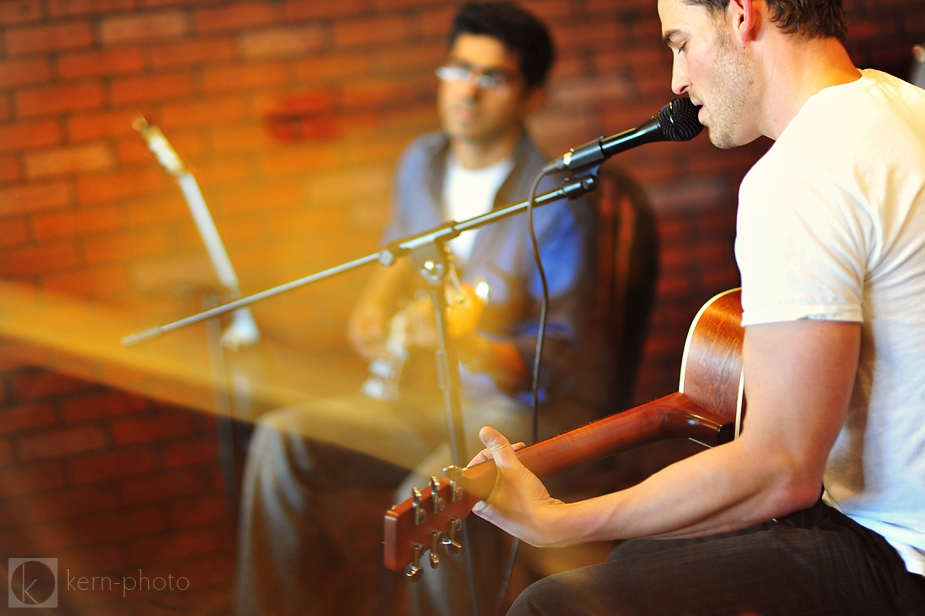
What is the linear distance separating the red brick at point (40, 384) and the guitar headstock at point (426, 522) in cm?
187

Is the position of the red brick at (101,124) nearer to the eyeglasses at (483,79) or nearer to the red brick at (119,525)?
the eyeglasses at (483,79)

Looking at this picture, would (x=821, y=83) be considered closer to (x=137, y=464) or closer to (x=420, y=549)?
(x=420, y=549)

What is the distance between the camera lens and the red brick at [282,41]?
2.23 m

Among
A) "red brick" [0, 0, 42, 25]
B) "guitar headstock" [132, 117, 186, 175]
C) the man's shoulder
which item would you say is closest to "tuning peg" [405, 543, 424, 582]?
the man's shoulder

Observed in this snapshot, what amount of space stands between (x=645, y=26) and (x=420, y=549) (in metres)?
2.09

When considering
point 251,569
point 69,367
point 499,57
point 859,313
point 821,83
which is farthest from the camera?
point 69,367

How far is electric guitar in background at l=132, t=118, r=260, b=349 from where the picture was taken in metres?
1.98

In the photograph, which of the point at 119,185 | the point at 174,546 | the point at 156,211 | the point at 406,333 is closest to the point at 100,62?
the point at 119,185

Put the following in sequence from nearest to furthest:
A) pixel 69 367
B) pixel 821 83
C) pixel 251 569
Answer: pixel 821 83 < pixel 251 569 < pixel 69 367

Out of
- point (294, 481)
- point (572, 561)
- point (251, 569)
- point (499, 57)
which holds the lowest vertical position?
point (572, 561)

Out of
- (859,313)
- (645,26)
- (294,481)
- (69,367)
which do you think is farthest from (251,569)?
(645,26)

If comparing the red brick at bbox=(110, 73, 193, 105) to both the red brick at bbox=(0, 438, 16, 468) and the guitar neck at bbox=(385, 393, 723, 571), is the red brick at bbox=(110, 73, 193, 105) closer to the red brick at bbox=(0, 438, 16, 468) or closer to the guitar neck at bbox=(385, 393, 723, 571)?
the red brick at bbox=(0, 438, 16, 468)

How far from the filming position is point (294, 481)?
5.59 ft

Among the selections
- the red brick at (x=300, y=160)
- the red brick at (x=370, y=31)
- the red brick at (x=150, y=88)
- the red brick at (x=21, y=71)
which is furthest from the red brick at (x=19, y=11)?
the red brick at (x=370, y=31)
